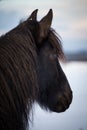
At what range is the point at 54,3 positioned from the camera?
1568mm

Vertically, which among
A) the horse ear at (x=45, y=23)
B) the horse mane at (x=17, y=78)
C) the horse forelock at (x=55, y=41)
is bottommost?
the horse mane at (x=17, y=78)

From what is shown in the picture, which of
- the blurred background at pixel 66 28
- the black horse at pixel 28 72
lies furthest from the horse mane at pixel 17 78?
the blurred background at pixel 66 28

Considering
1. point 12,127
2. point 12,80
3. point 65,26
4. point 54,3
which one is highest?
point 54,3

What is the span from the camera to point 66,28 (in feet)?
5.10

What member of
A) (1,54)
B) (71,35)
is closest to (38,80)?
(1,54)

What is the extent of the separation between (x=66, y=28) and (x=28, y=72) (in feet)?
2.30

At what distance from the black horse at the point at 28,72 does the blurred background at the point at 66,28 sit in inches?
19.9

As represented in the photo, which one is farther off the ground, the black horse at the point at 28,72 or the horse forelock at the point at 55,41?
the horse forelock at the point at 55,41

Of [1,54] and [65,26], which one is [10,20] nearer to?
[65,26]

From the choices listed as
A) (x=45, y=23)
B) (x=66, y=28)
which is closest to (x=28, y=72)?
(x=45, y=23)

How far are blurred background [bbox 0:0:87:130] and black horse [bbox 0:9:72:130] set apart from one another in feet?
1.66

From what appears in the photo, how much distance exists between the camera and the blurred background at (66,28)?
5.07ft

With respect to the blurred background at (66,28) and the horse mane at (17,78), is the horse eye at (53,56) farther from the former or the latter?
the blurred background at (66,28)

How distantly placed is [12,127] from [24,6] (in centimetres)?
82
